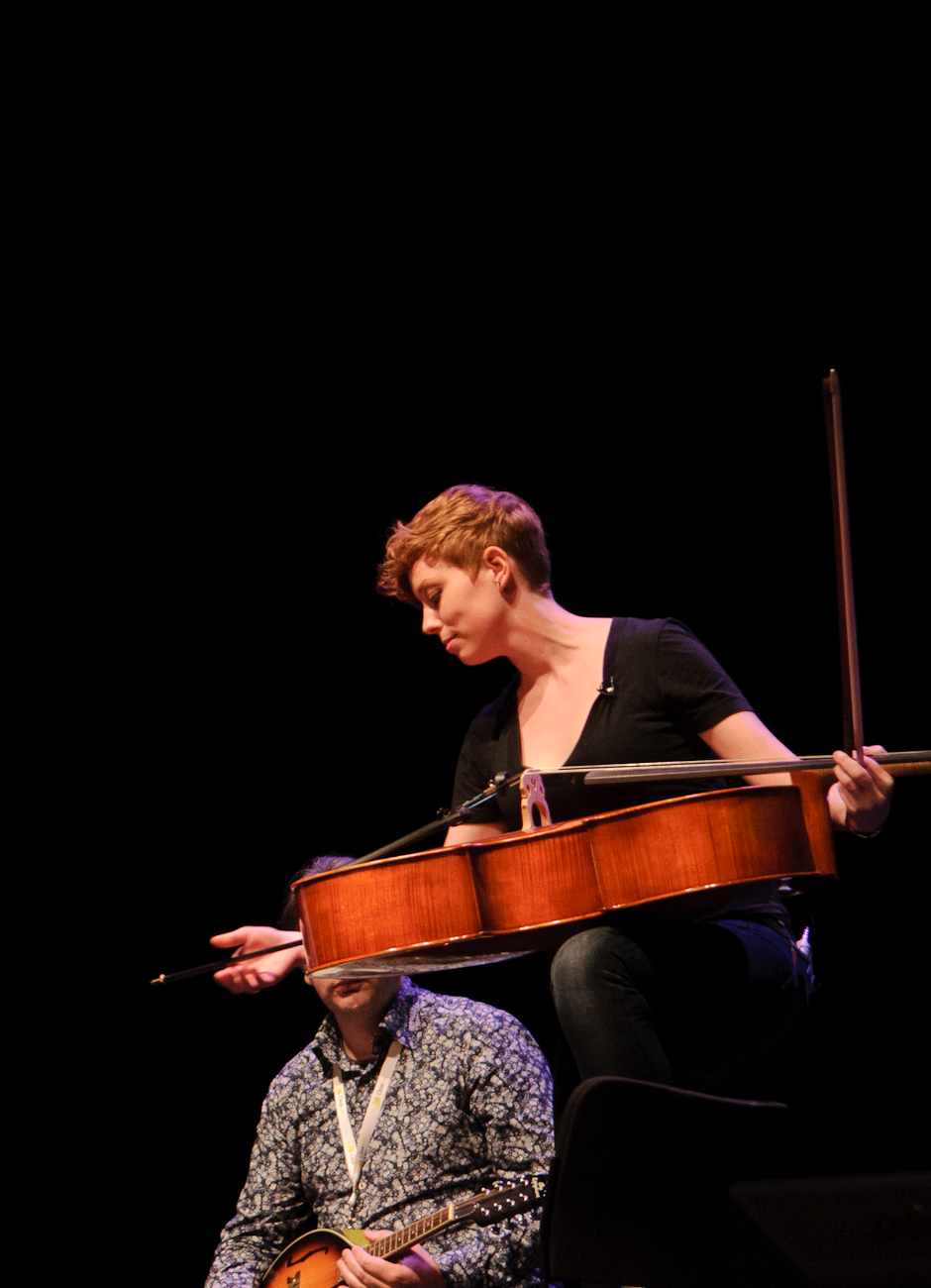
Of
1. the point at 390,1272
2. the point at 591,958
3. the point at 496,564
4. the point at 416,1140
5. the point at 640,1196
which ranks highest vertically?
the point at 496,564

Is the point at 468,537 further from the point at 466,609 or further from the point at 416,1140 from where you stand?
the point at 416,1140

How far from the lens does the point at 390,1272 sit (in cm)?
279

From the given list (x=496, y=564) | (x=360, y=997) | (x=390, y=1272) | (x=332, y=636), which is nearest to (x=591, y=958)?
(x=496, y=564)

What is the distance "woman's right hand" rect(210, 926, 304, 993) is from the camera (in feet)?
9.42

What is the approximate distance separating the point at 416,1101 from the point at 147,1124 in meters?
1.46

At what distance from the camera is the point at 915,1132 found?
3412mm

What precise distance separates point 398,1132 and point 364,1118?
13cm

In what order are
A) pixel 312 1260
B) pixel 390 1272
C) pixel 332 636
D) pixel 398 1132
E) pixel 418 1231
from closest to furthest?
pixel 390 1272, pixel 418 1231, pixel 312 1260, pixel 398 1132, pixel 332 636

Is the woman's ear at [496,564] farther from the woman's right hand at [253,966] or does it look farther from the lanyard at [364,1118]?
the lanyard at [364,1118]

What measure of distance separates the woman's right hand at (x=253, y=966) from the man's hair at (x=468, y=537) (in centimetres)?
88

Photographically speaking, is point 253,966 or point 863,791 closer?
point 863,791

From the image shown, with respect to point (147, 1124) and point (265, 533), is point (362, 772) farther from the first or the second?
point (147, 1124)

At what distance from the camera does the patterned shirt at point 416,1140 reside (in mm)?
3021

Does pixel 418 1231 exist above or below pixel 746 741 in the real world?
below
